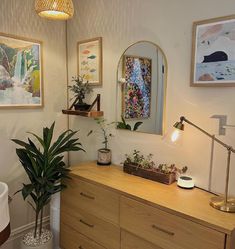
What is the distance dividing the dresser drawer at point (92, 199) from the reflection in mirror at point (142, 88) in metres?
0.60

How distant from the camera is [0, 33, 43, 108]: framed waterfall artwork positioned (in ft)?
6.96

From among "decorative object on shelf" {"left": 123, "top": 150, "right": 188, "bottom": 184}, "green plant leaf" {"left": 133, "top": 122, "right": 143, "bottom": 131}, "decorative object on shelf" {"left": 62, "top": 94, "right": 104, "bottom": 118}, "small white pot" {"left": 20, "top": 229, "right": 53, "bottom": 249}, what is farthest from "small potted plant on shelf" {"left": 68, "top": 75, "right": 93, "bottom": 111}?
"small white pot" {"left": 20, "top": 229, "right": 53, "bottom": 249}

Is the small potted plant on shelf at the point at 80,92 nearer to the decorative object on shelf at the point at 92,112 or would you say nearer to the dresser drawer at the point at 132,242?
the decorative object on shelf at the point at 92,112

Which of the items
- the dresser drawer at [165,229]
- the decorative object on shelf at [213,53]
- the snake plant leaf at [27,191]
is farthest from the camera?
the snake plant leaf at [27,191]

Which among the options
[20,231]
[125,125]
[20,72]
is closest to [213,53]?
[125,125]

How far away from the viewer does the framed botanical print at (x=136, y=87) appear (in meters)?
2.01

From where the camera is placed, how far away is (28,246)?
2.00 metres

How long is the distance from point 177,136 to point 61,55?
1.50 m

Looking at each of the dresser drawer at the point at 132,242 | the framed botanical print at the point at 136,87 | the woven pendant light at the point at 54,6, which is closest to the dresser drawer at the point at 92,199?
the dresser drawer at the point at 132,242

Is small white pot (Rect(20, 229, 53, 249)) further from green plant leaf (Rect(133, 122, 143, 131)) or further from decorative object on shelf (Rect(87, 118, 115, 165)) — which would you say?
green plant leaf (Rect(133, 122, 143, 131))

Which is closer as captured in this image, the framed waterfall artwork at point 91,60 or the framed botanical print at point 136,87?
the framed botanical print at point 136,87

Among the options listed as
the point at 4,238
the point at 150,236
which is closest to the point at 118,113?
the point at 150,236

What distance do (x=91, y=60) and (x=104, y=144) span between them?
2.62 ft

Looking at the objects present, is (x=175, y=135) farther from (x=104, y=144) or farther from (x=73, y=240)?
(x=73, y=240)
